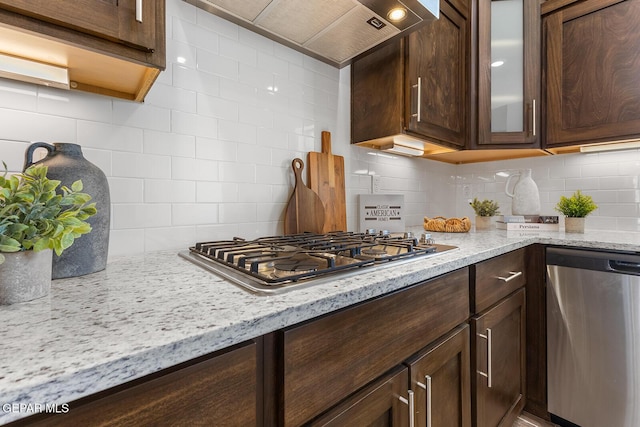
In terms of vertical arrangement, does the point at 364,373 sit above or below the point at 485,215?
below

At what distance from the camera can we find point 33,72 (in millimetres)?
770

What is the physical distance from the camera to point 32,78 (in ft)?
2.55

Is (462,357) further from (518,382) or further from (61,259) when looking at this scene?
(61,259)

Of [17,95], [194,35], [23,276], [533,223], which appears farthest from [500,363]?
[17,95]

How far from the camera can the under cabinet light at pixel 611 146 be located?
159 cm

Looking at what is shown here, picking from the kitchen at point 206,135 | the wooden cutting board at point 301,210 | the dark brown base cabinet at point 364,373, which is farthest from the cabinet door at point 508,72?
the wooden cutting board at point 301,210

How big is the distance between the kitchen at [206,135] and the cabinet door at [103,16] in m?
0.33

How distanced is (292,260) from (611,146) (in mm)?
2025

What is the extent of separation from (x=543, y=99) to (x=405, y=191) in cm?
94

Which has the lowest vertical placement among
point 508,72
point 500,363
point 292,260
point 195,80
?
point 500,363

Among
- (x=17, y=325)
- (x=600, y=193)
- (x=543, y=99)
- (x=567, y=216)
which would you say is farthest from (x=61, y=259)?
(x=600, y=193)

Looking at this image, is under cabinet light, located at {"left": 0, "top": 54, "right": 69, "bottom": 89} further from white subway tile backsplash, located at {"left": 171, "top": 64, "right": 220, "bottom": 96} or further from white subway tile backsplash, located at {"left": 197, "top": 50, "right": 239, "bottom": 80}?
white subway tile backsplash, located at {"left": 197, "top": 50, "right": 239, "bottom": 80}

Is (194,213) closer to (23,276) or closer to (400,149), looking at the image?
(23,276)

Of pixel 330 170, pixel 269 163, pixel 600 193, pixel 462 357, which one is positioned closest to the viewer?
pixel 462 357
